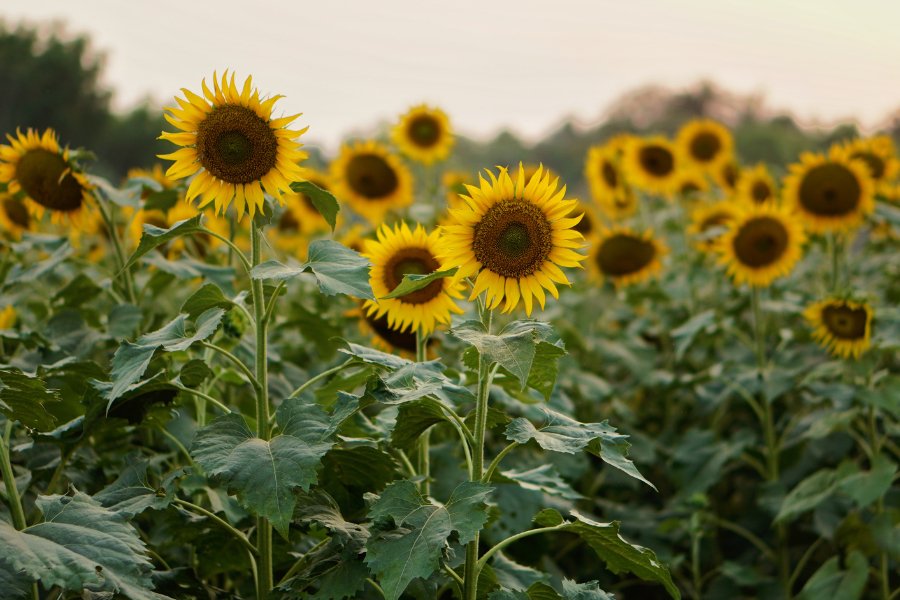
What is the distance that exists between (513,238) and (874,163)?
387cm

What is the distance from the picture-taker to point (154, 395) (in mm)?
2289

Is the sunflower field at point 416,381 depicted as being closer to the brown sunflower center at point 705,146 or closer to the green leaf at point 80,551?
the green leaf at point 80,551

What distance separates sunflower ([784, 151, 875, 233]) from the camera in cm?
470

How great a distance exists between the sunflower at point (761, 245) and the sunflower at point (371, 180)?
1776 millimetres

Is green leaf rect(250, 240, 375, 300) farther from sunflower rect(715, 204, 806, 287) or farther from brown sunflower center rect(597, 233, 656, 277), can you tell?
brown sunflower center rect(597, 233, 656, 277)

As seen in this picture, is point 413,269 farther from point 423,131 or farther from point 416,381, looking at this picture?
point 423,131

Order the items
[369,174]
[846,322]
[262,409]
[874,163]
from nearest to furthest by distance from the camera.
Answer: [262,409] → [846,322] → [369,174] → [874,163]

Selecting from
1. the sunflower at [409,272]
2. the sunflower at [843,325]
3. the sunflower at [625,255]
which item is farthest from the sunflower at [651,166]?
the sunflower at [409,272]

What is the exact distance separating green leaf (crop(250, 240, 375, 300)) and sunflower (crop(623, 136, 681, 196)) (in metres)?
4.48

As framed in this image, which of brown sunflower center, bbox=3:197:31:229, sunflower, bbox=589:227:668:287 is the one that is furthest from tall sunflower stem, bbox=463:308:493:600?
sunflower, bbox=589:227:668:287

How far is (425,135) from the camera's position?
18.7 ft

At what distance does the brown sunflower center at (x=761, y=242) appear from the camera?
4.50 m

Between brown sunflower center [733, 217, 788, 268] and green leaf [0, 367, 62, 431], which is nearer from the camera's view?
green leaf [0, 367, 62, 431]

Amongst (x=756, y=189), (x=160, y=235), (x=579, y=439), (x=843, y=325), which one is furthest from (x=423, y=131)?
(x=579, y=439)
